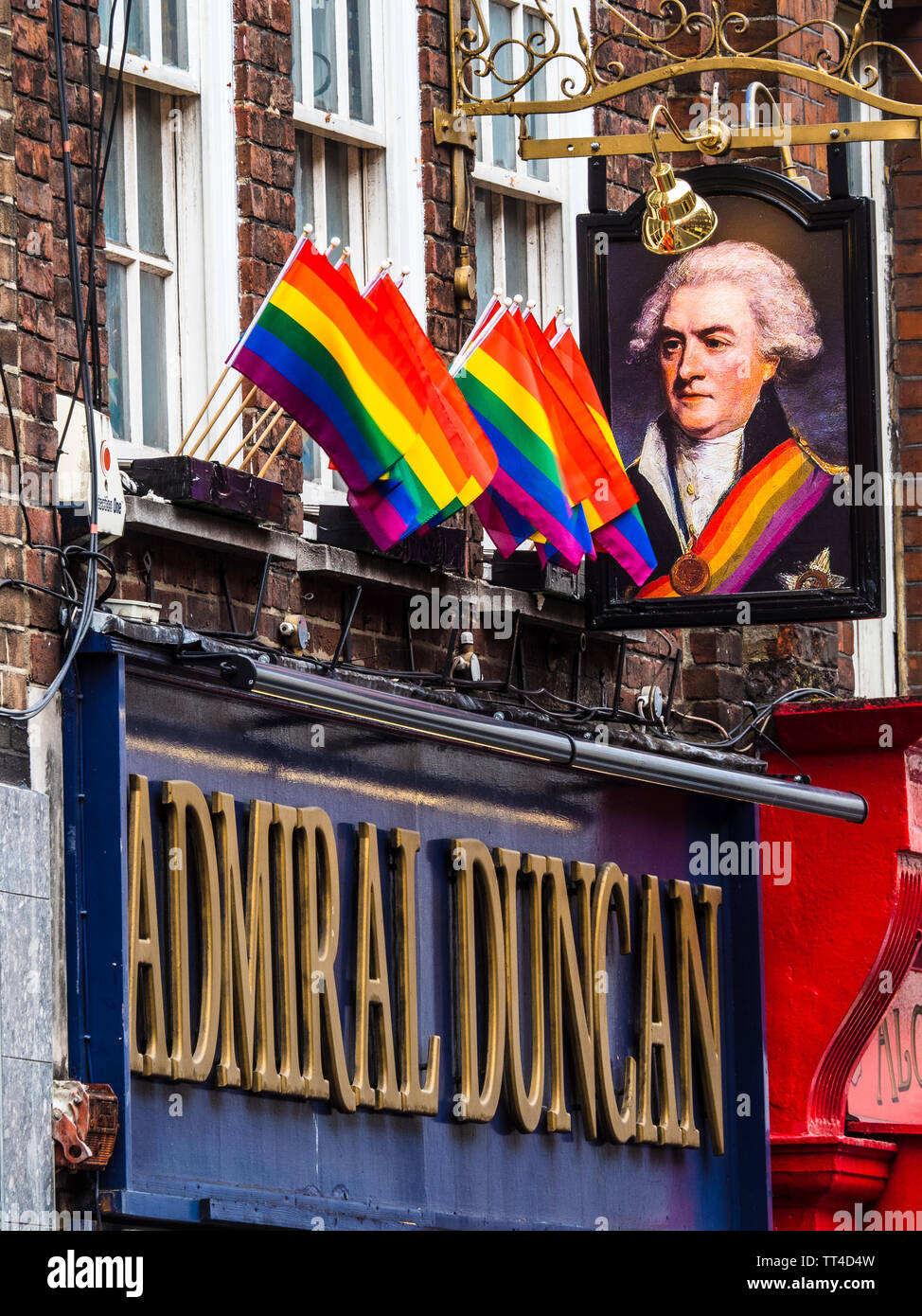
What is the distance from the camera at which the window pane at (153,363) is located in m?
9.75

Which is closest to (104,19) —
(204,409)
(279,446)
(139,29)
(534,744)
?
(139,29)

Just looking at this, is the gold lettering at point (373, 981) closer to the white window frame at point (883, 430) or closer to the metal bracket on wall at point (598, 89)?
the metal bracket on wall at point (598, 89)

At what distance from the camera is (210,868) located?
909 cm

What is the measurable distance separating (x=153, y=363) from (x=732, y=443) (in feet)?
8.11

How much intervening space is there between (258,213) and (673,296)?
1.87 metres

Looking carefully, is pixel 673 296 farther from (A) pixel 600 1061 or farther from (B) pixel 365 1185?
(B) pixel 365 1185

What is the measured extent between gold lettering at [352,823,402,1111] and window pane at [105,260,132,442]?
1497mm

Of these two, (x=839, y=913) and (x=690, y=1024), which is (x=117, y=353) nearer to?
(x=690, y=1024)

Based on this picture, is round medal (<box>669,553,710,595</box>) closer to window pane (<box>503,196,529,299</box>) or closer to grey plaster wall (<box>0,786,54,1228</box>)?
window pane (<box>503,196,529,299</box>)

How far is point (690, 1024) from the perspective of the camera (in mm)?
11672

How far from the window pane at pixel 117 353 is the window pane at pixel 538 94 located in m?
2.72

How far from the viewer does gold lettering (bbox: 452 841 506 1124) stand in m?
10.3

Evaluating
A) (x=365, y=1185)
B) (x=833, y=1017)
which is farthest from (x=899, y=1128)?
(x=365, y=1185)

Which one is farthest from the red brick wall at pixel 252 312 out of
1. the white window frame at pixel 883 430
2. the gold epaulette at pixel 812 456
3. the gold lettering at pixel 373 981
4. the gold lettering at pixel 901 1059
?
the gold lettering at pixel 901 1059
